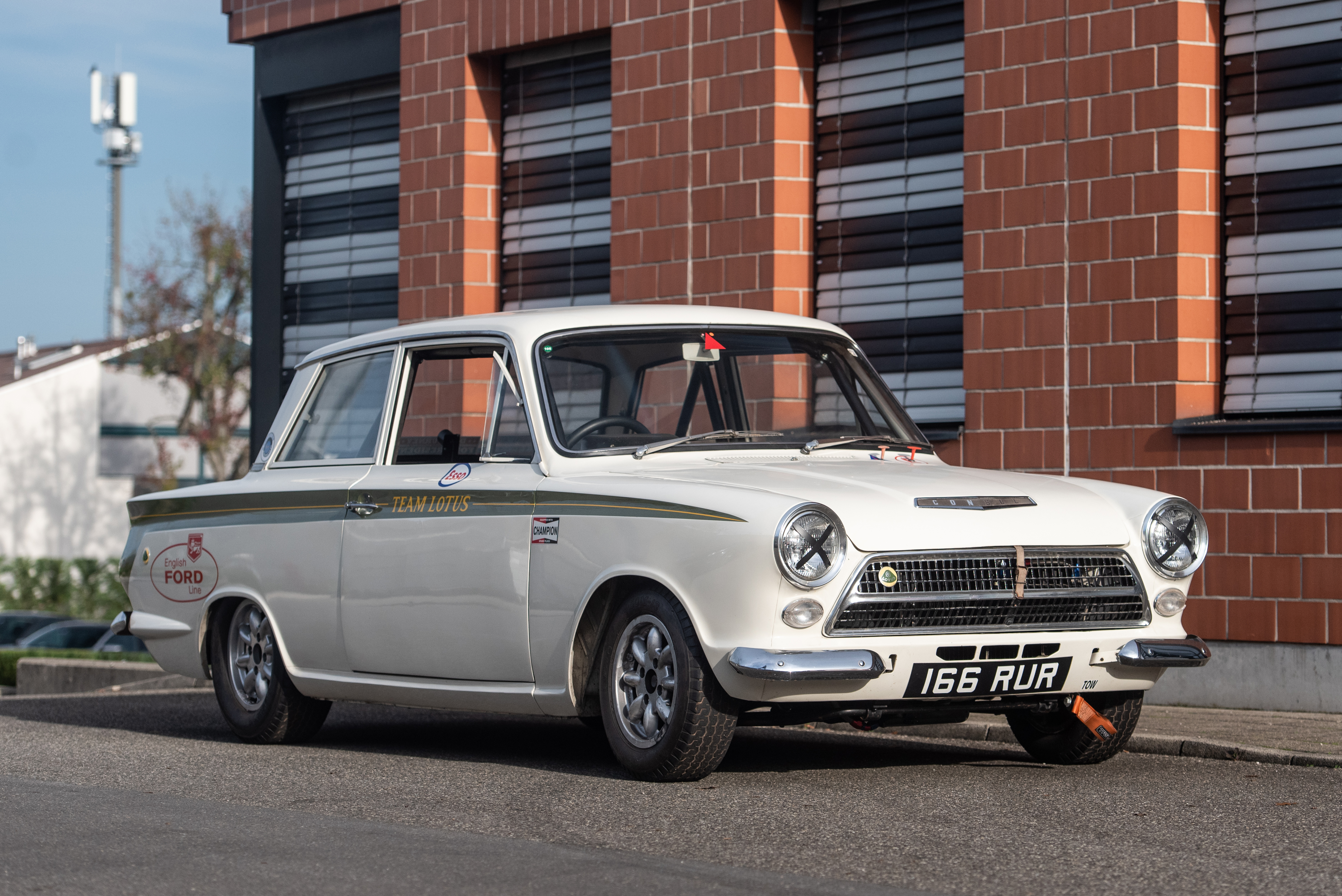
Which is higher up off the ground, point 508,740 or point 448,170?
point 448,170

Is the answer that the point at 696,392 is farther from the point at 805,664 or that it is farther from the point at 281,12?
the point at 281,12

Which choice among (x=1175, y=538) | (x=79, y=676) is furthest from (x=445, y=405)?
(x=79, y=676)

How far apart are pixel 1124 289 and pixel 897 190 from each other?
2.28 m

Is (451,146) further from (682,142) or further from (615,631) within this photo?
(615,631)

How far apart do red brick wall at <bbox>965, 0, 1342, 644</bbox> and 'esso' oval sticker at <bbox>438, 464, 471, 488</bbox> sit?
4619 millimetres

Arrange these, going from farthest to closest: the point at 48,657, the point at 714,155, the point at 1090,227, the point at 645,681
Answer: the point at 48,657
the point at 714,155
the point at 1090,227
the point at 645,681

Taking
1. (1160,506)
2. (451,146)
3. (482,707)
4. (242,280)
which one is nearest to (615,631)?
(482,707)

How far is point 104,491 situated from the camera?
56656 mm

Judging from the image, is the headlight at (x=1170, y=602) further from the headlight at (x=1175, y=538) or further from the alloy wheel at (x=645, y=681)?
the alloy wheel at (x=645, y=681)

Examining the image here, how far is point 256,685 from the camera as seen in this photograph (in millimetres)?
8938

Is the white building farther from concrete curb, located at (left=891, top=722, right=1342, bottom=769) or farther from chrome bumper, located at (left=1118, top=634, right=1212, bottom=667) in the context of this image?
chrome bumper, located at (left=1118, top=634, right=1212, bottom=667)

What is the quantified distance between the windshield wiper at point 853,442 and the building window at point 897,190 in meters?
4.03

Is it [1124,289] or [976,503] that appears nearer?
[976,503]

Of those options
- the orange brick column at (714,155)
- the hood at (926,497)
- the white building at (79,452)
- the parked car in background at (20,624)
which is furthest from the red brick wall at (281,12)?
the white building at (79,452)
